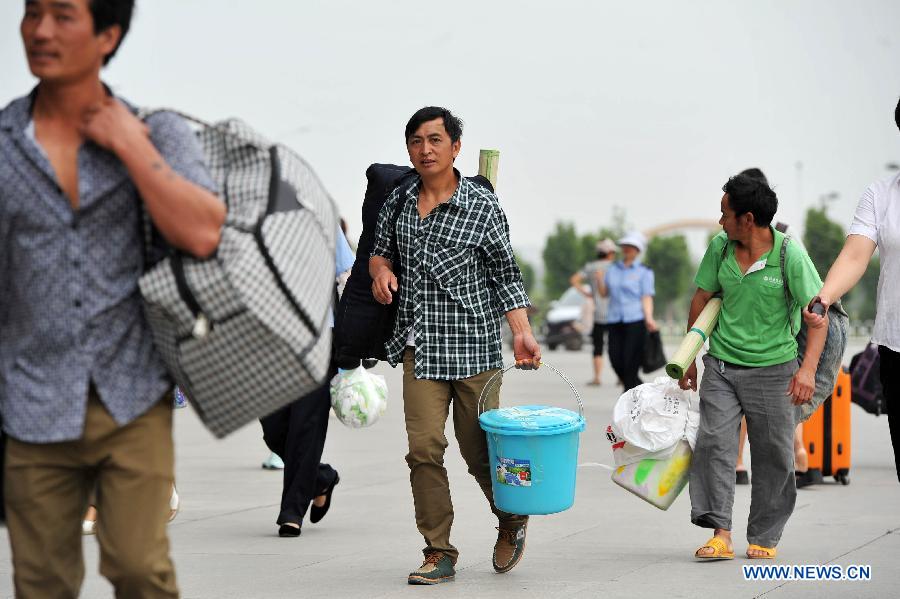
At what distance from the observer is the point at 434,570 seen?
6.57 m

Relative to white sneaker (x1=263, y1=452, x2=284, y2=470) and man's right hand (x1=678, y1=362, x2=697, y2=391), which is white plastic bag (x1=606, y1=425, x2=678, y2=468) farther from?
white sneaker (x1=263, y1=452, x2=284, y2=470)

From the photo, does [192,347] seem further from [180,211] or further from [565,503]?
[565,503]

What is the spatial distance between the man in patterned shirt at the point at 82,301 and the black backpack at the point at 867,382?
28.7 ft

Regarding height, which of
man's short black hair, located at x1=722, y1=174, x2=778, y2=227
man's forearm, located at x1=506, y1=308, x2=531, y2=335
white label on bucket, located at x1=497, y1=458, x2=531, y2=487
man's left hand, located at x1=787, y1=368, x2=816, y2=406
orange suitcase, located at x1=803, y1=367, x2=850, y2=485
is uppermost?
man's short black hair, located at x1=722, y1=174, x2=778, y2=227

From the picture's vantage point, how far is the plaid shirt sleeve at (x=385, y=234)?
6.87m

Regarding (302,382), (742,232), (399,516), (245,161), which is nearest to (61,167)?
(245,161)

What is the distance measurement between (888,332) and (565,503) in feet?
5.29

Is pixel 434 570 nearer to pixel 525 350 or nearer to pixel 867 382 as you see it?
pixel 525 350

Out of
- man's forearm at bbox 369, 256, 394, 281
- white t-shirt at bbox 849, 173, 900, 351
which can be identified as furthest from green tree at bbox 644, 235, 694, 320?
white t-shirt at bbox 849, 173, 900, 351

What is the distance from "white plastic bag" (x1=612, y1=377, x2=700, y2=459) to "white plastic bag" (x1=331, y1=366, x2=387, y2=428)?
1.82 m

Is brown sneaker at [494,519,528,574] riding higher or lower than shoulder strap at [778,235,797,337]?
lower

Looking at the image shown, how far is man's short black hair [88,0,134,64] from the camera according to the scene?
3631 mm

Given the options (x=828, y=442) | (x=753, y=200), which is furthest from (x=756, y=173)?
(x=828, y=442)

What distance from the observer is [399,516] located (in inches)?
347
